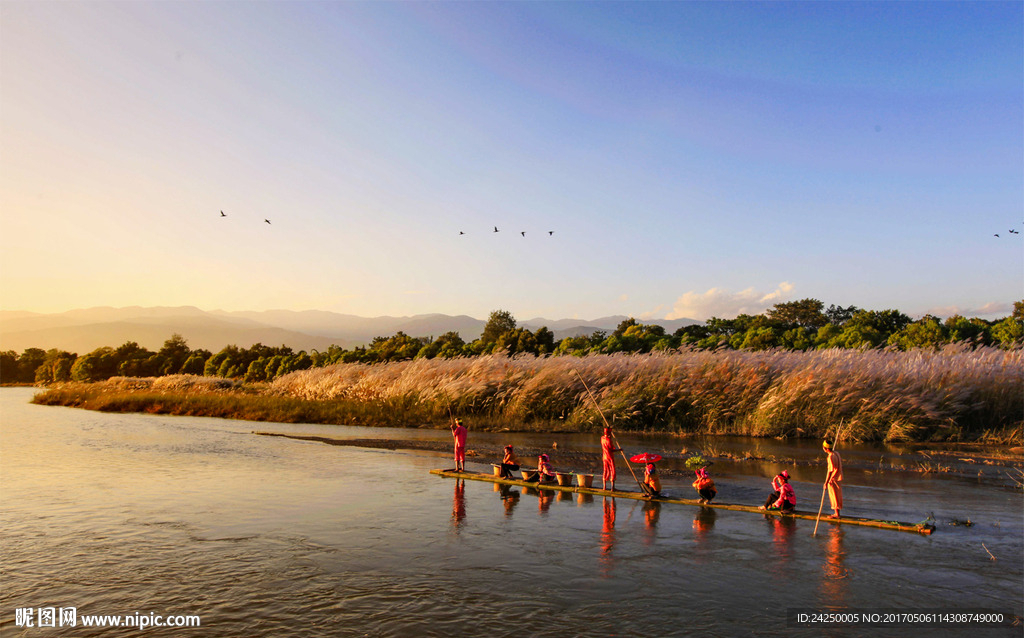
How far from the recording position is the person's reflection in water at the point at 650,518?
34.2ft

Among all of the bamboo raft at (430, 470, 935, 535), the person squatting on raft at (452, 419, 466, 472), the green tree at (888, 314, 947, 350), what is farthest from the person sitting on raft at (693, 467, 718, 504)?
the green tree at (888, 314, 947, 350)

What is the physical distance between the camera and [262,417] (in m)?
34.2

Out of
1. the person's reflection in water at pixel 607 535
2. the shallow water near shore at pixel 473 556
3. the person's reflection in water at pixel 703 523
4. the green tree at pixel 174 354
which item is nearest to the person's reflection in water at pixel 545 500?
the shallow water near shore at pixel 473 556

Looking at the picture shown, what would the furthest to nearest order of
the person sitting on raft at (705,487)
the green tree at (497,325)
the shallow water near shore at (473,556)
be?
the green tree at (497,325)
the person sitting on raft at (705,487)
the shallow water near shore at (473,556)

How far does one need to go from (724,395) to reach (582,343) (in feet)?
129

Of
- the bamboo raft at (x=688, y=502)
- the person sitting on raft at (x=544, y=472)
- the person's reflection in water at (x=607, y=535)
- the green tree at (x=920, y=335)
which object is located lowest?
the person's reflection in water at (x=607, y=535)

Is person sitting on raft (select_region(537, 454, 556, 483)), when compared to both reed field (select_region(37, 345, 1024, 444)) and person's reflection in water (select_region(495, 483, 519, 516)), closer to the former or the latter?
person's reflection in water (select_region(495, 483, 519, 516))

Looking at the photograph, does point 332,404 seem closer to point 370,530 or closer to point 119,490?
point 119,490

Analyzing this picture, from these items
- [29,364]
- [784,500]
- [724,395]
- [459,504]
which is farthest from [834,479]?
[29,364]

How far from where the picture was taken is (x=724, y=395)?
25500 mm

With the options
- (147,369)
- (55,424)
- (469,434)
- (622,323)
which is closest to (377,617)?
(469,434)

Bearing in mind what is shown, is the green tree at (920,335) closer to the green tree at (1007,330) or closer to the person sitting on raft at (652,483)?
the green tree at (1007,330)

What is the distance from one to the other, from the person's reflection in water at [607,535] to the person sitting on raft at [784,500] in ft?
8.62

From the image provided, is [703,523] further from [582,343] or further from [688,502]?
[582,343]
